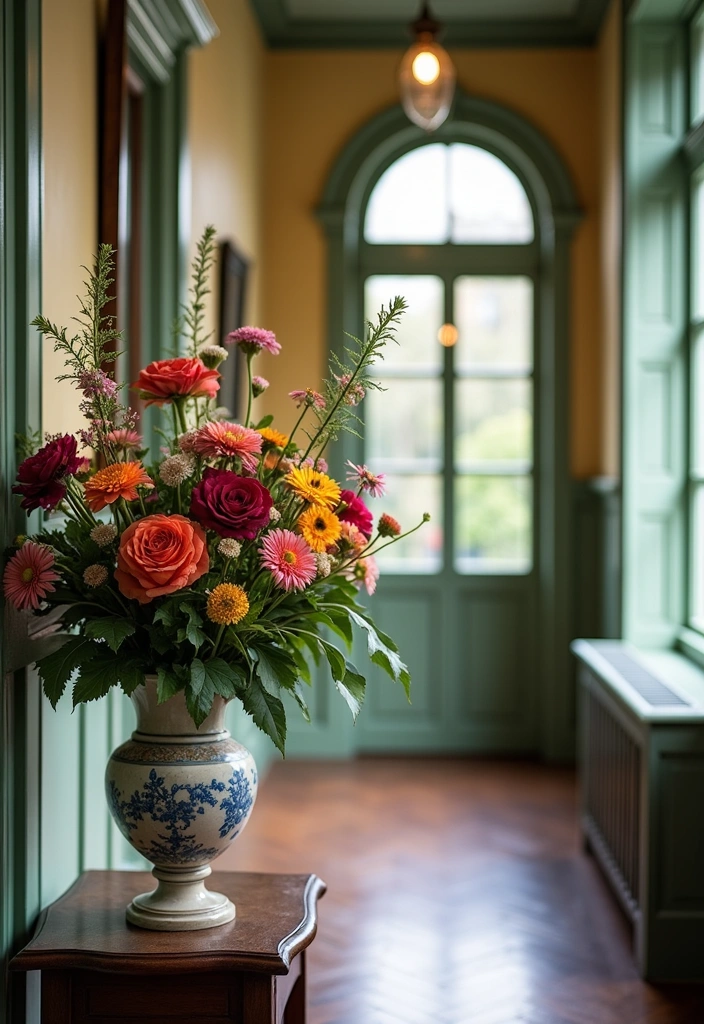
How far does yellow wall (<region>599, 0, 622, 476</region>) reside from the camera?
531cm

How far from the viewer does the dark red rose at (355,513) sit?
2.17 m

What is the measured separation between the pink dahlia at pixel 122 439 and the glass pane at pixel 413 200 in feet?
14.3

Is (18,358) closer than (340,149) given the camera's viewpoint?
Yes

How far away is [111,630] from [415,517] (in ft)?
14.3

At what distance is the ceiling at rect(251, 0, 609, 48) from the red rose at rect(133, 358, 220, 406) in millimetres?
4177

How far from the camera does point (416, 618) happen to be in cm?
622

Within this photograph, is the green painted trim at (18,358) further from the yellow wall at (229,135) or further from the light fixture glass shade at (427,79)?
the light fixture glass shade at (427,79)

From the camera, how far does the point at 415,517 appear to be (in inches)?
245

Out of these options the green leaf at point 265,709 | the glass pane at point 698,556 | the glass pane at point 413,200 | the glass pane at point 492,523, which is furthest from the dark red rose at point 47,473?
the glass pane at point 413,200

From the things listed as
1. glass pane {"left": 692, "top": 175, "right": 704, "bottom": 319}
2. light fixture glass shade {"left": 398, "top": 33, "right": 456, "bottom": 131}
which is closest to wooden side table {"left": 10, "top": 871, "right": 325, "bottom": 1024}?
light fixture glass shade {"left": 398, "top": 33, "right": 456, "bottom": 131}

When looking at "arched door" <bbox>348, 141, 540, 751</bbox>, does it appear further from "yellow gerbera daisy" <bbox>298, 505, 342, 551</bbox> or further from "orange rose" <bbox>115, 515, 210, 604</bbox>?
"orange rose" <bbox>115, 515, 210, 604</bbox>

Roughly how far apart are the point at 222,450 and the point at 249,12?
416 cm

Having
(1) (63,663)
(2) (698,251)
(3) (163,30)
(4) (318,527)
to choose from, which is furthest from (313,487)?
(2) (698,251)

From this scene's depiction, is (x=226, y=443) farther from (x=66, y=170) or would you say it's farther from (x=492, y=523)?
(x=492, y=523)
